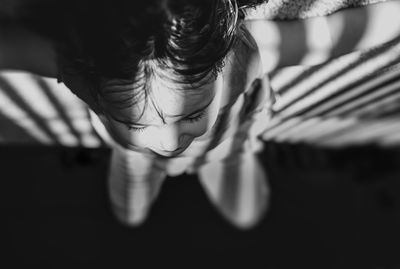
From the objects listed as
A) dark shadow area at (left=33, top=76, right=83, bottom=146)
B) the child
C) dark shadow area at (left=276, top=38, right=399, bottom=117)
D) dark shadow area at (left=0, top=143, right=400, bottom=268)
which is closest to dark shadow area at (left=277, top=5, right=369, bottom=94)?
the child

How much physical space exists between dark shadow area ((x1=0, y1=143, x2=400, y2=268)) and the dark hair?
3.32ft

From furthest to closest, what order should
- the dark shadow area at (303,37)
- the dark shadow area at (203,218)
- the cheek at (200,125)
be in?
1. the dark shadow area at (203,218)
2. the dark shadow area at (303,37)
3. the cheek at (200,125)

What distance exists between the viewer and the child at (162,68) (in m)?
0.54

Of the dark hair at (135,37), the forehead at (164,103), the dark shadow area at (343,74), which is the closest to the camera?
the dark hair at (135,37)

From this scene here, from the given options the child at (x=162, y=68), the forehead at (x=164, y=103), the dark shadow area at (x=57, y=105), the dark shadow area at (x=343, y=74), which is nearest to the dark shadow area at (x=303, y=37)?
the child at (x=162, y=68)

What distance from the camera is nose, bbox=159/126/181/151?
75 centimetres

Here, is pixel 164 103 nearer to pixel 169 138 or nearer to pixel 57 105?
pixel 169 138

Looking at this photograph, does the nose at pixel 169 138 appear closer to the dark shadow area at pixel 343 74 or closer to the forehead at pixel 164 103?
the forehead at pixel 164 103

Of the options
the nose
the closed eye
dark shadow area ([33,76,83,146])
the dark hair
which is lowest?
dark shadow area ([33,76,83,146])

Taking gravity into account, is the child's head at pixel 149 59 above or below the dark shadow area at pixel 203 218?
above

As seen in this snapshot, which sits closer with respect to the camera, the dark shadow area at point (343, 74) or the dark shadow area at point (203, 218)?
the dark shadow area at point (343, 74)

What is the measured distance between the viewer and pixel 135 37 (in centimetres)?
56

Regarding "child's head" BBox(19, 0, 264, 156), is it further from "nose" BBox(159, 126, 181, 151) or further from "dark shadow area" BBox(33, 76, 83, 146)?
"dark shadow area" BBox(33, 76, 83, 146)

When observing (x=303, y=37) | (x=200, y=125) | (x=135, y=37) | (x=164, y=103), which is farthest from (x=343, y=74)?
(x=135, y=37)
